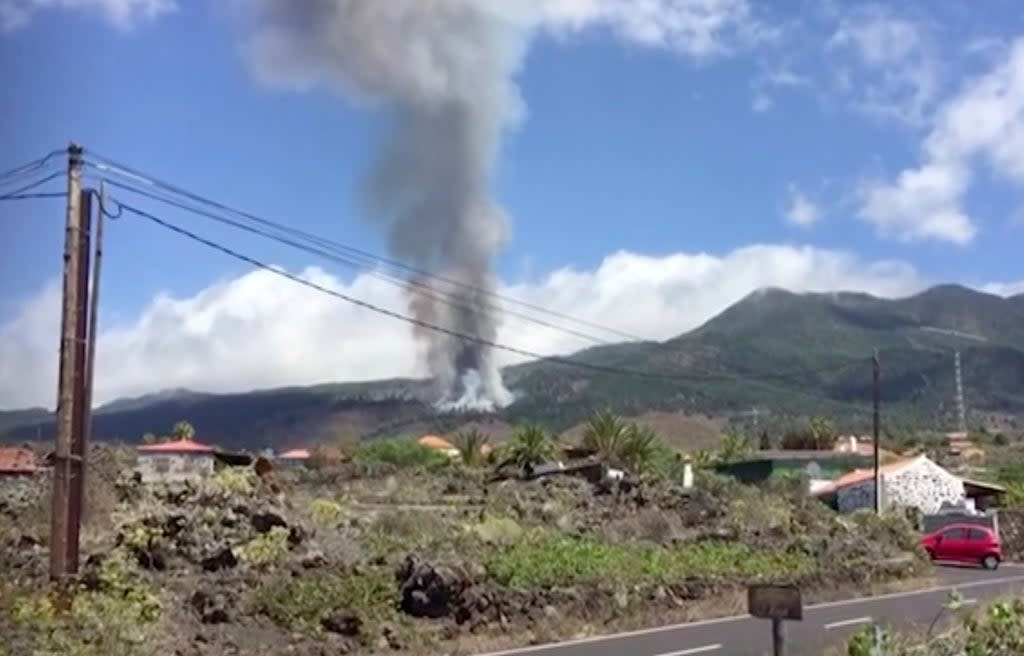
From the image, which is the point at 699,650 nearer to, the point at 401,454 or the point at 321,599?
the point at 321,599

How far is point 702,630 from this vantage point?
22750 millimetres

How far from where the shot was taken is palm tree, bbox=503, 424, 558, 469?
6431 centimetres

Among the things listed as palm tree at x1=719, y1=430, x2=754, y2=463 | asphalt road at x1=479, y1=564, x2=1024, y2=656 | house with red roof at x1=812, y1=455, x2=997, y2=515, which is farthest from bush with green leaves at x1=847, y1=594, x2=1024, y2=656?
palm tree at x1=719, y1=430, x2=754, y2=463

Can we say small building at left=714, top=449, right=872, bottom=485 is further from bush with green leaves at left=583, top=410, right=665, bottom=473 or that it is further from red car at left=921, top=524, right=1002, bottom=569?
red car at left=921, top=524, right=1002, bottom=569

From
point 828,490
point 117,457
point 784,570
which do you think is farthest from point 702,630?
point 828,490

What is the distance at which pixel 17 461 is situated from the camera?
137ft

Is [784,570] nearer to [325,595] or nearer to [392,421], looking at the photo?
[325,595]

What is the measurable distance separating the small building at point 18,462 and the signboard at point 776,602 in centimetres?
3111

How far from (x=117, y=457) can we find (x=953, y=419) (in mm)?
172345

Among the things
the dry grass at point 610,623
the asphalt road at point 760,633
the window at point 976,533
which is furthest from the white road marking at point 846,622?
the window at point 976,533

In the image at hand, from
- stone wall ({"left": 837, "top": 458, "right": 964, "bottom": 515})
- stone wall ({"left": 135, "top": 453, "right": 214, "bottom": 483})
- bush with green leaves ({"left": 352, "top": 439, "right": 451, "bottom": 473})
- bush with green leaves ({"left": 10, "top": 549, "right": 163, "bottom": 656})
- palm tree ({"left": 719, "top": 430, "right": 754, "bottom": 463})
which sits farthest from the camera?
palm tree ({"left": 719, "top": 430, "right": 754, "bottom": 463})

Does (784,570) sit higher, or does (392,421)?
(392,421)

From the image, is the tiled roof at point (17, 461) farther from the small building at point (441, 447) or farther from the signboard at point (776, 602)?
the small building at point (441, 447)

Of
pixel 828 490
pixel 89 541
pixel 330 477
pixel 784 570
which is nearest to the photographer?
pixel 89 541
